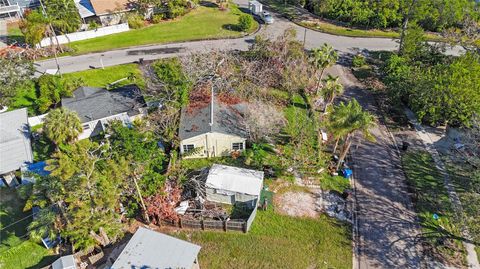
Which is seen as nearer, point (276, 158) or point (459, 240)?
point (459, 240)

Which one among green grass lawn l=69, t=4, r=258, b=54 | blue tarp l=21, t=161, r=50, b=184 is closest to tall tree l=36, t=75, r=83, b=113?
blue tarp l=21, t=161, r=50, b=184

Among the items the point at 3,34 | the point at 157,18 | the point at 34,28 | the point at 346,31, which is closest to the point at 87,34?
the point at 34,28

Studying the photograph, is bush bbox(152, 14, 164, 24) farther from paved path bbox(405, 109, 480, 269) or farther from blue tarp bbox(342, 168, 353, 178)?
blue tarp bbox(342, 168, 353, 178)

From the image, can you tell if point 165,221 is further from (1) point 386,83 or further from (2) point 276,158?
(1) point 386,83

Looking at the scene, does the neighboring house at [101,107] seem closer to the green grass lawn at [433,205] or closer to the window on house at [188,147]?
the window on house at [188,147]

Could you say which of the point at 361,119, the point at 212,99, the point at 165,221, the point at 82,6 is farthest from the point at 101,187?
the point at 82,6
